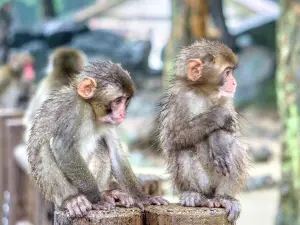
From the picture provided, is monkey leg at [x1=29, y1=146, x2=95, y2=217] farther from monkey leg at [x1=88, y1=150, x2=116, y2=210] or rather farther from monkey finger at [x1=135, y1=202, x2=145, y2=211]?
monkey finger at [x1=135, y1=202, x2=145, y2=211]

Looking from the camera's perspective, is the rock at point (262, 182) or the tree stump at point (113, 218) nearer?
the tree stump at point (113, 218)

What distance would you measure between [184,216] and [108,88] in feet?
3.03

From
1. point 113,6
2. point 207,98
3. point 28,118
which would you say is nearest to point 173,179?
point 207,98

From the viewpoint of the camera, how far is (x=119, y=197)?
3.25m

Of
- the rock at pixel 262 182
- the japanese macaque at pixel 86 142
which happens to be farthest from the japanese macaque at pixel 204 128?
the rock at pixel 262 182

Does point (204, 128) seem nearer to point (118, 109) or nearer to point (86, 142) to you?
point (118, 109)

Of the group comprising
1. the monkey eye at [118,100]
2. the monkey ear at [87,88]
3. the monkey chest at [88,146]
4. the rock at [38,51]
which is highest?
the rock at [38,51]

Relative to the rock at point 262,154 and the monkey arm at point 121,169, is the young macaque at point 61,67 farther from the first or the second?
the rock at point 262,154

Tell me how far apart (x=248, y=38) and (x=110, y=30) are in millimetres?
3579

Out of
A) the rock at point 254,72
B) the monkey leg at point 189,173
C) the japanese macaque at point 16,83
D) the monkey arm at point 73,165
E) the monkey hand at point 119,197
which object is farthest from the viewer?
the rock at point 254,72

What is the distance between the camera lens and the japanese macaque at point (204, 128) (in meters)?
3.44

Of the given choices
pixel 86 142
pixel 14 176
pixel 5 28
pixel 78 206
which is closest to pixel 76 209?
pixel 78 206

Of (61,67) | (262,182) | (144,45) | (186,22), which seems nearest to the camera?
(61,67)

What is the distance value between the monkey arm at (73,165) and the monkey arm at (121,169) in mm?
203
